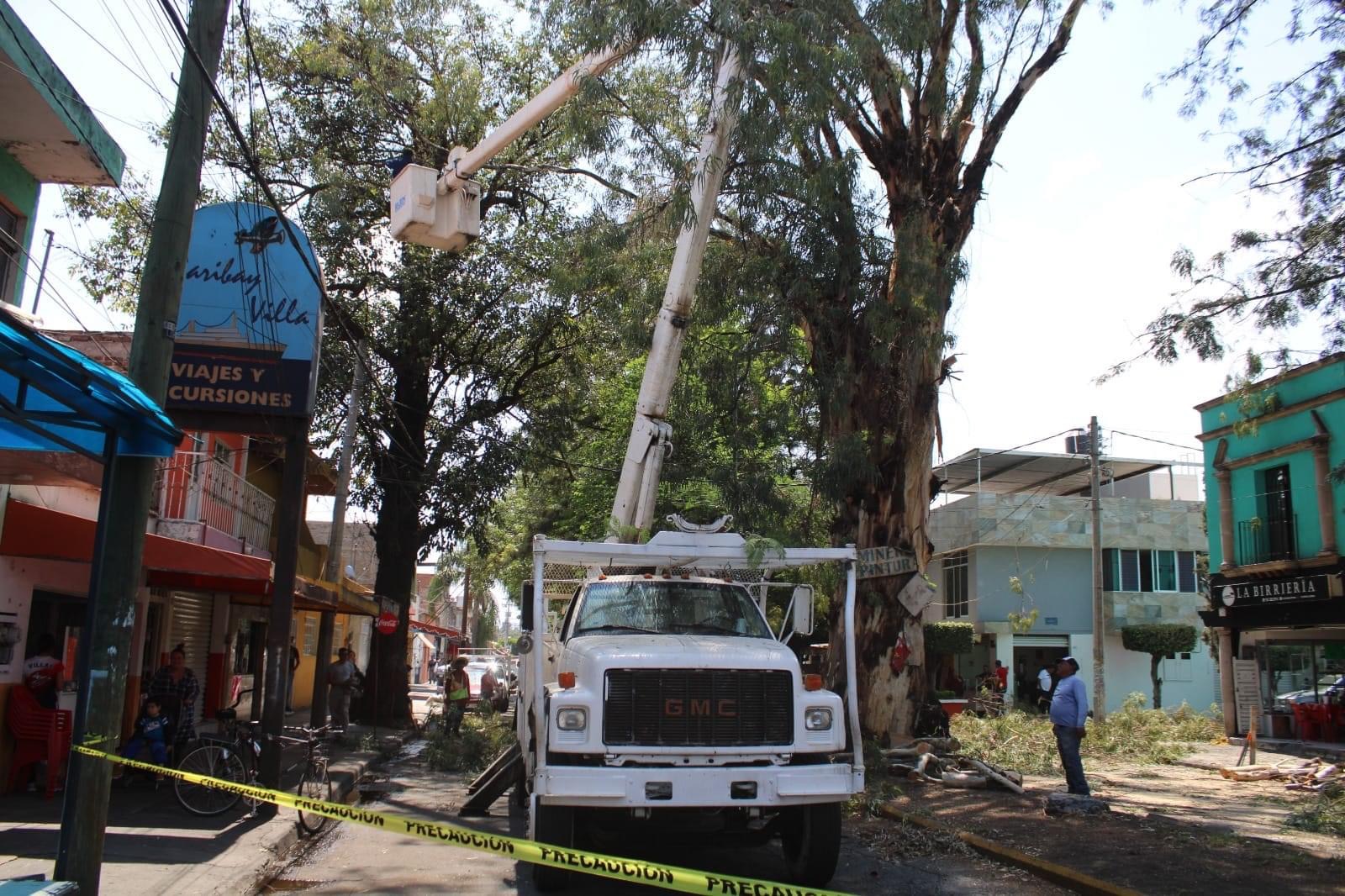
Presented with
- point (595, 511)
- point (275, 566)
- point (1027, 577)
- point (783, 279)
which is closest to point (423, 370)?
point (595, 511)

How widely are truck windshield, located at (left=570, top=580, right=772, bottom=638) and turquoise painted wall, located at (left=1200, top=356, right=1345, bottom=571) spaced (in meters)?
14.9

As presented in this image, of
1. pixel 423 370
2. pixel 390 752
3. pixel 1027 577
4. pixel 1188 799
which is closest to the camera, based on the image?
pixel 1188 799

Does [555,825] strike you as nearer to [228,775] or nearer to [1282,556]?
[228,775]

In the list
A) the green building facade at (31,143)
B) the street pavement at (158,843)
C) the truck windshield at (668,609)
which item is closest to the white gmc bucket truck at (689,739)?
the truck windshield at (668,609)

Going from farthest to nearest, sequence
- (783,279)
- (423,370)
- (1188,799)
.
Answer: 1. (423,370)
2. (783,279)
3. (1188,799)

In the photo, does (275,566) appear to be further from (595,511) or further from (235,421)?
(595,511)

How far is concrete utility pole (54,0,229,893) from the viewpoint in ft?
20.0

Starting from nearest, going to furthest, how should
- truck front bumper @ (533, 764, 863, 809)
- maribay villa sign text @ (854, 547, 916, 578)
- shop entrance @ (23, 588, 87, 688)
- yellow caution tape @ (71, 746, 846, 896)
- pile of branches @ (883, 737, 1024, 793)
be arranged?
yellow caution tape @ (71, 746, 846, 896), truck front bumper @ (533, 764, 863, 809), shop entrance @ (23, 588, 87, 688), pile of branches @ (883, 737, 1024, 793), maribay villa sign text @ (854, 547, 916, 578)

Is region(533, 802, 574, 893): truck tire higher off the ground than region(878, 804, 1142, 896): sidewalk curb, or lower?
higher

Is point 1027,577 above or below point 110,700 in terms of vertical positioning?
above

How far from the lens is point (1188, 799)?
13172mm

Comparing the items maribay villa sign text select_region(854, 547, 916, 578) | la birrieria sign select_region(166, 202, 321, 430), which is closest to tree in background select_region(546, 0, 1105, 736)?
maribay villa sign text select_region(854, 547, 916, 578)

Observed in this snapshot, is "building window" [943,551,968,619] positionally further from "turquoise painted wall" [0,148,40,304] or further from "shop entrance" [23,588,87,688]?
"turquoise painted wall" [0,148,40,304]

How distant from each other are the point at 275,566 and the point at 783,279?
26.0 ft
